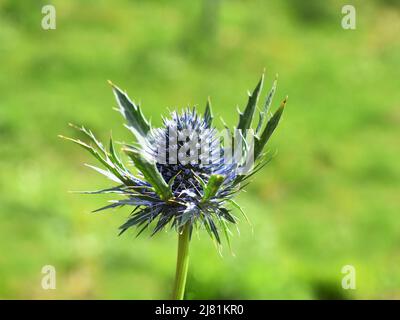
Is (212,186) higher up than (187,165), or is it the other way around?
(187,165)

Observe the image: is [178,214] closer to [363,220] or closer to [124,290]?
[124,290]

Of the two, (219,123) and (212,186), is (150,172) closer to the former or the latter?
(212,186)

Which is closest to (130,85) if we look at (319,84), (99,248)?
(319,84)

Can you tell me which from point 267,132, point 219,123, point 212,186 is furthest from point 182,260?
point 219,123

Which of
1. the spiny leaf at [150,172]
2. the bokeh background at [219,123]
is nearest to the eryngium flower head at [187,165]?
the spiny leaf at [150,172]

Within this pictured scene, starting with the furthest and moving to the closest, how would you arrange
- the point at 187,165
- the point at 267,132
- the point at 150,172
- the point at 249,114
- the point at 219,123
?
the point at 219,123, the point at 187,165, the point at 249,114, the point at 267,132, the point at 150,172

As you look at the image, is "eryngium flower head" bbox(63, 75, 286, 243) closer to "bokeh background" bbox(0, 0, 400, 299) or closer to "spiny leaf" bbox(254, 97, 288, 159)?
"spiny leaf" bbox(254, 97, 288, 159)

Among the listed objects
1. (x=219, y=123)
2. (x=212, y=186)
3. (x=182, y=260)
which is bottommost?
(x=182, y=260)
